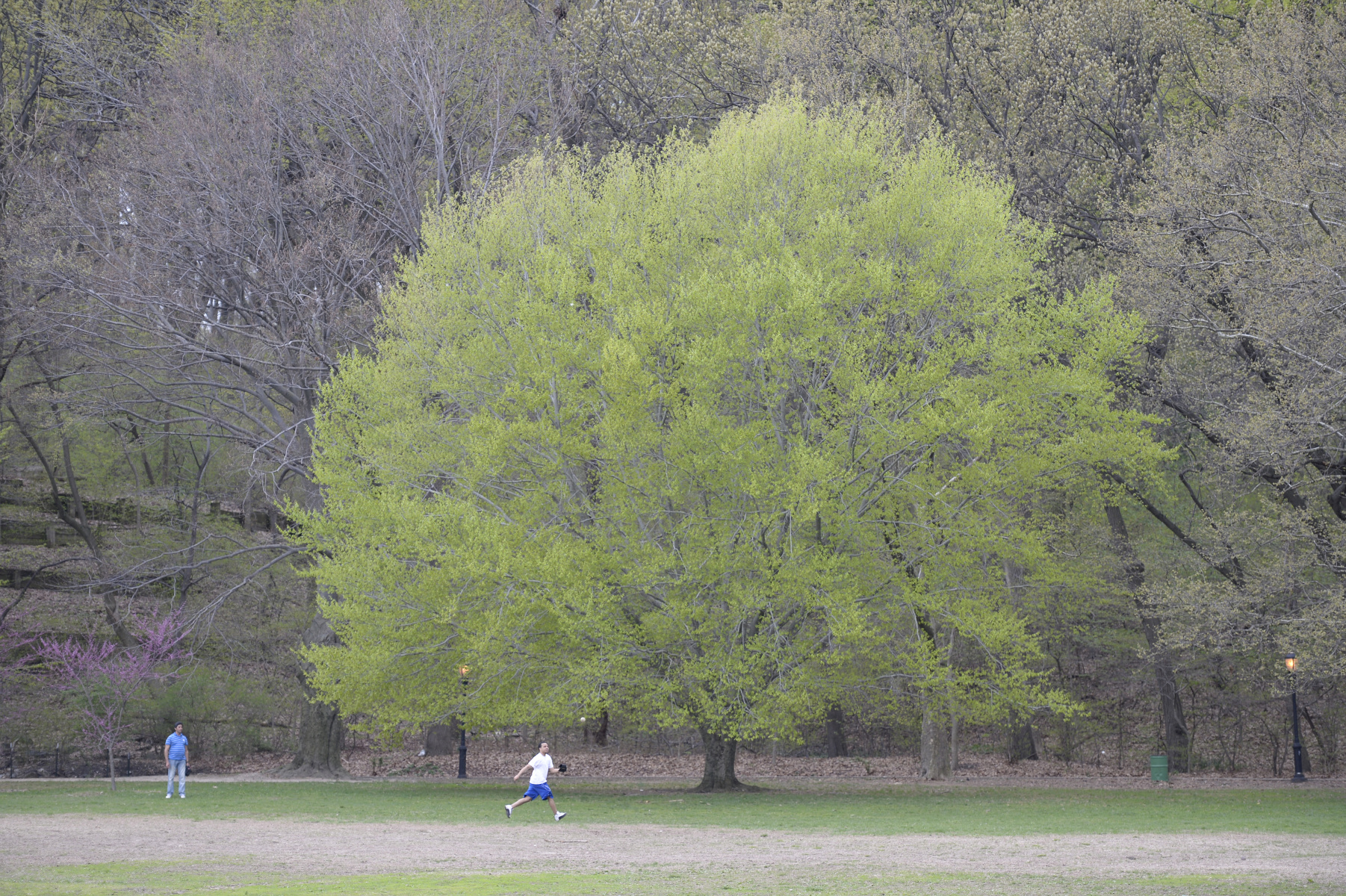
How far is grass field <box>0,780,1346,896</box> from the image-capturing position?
1179cm

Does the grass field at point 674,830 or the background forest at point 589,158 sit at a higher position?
the background forest at point 589,158

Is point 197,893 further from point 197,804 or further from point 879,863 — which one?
point 197,804

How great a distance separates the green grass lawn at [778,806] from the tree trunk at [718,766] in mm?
562

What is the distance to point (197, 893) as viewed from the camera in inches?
444

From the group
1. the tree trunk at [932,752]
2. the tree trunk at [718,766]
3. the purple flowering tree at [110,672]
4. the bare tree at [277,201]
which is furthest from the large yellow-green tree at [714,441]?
the purple flowering tree at [110,672]

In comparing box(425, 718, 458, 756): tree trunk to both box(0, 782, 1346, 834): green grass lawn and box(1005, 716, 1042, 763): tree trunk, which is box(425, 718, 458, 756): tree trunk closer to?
box(0, 782, 1346, 834): green grass lawn

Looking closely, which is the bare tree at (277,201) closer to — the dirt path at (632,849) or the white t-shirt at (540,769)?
the white t-shirt at (540,769)

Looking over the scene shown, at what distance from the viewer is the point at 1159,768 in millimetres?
28312

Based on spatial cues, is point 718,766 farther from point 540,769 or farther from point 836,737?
point 836,737

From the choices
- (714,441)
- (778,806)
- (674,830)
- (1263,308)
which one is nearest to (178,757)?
(674,830)

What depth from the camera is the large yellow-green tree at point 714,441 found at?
867 inches

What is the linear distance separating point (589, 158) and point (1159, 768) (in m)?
19.5

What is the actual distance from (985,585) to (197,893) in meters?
16.9

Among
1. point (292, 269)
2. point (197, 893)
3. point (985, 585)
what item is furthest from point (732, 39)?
point (197, 893)
